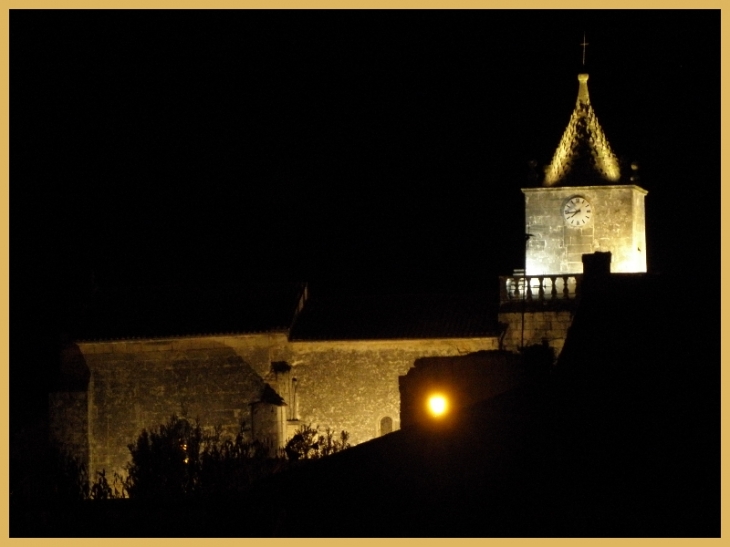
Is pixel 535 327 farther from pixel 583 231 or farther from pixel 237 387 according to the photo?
pixel 237 387

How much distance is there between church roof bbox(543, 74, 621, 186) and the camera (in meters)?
43.1

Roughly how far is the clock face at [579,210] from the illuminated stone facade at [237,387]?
12.8ft

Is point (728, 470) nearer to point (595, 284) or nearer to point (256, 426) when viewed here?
point (595, 284)

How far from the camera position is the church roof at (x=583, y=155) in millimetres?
43125

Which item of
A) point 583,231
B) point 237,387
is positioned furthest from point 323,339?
point 583,231

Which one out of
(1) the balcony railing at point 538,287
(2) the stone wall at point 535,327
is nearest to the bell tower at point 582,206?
(1) the balcony railing at point 538,287

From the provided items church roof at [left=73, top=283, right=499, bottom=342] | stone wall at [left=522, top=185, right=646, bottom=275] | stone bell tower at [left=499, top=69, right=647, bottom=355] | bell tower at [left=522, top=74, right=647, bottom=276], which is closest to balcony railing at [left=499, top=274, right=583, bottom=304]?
stone bell tower at [left=499, top=69, right=647, bottom=355]

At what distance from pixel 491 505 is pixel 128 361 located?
2842 centimetres

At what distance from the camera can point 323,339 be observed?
1677 inches

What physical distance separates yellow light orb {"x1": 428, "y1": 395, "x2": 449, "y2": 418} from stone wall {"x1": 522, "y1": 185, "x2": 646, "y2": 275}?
463 inches

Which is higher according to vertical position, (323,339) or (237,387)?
(323,339)

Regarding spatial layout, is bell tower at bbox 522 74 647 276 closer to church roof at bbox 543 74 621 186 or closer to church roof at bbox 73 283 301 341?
church roof at bbox 543 74 621 186

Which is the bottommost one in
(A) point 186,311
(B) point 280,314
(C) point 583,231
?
(B) point 280,314

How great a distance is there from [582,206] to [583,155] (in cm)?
126
